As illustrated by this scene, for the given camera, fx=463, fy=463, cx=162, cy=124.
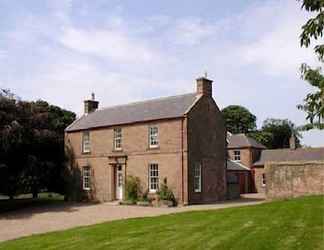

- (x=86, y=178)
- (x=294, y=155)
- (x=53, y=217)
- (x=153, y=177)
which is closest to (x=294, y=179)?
(x=153, y=177)

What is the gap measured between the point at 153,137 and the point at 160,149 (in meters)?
1.20

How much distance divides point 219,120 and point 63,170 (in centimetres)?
1513

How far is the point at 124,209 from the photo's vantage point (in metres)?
30.8

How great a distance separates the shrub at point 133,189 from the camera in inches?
1382

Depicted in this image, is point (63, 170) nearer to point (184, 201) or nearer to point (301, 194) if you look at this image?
point (184, 201)

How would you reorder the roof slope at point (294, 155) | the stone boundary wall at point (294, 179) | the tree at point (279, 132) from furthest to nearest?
the tree at point (279, 132)
the roof slope at point (294, 155)
the stone boundary wall at point (294, 179)

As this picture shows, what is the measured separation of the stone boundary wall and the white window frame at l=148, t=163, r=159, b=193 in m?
9.27

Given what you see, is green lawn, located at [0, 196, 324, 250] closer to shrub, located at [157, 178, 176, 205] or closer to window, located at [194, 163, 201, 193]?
shrub, located at [157, 178, 176, 205]

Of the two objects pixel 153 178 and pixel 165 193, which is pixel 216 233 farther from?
pixel 153 178

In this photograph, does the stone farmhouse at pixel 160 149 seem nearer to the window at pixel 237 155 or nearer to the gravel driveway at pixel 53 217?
the gravel driveway at pixel 53 217

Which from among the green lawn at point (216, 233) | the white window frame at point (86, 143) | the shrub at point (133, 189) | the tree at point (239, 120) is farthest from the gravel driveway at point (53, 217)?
the tree at point (239, 120)

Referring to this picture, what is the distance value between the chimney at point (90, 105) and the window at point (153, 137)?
11490mm

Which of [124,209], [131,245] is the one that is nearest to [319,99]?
[131,245]

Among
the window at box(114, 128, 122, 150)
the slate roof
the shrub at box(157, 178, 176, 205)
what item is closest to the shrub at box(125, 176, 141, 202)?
the shrub at box(157, 178, 176, 205)
